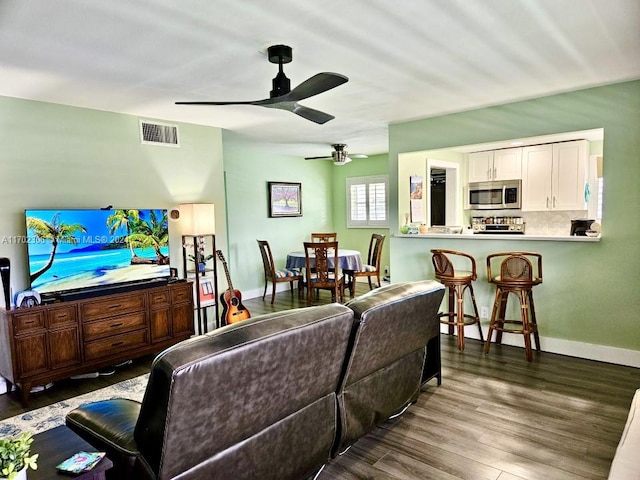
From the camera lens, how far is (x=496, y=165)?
19.8ft

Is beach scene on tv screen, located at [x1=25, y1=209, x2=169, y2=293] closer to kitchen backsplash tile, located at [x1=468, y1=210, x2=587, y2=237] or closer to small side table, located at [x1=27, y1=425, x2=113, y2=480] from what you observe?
small side table, located at [x1=27, y1=425, x2=113, y2=480]

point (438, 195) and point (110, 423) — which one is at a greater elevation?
point (438, 195)

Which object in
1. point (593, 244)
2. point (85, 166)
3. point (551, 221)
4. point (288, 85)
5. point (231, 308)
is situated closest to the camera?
point (288, 85)

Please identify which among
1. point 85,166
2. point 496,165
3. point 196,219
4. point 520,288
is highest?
point 496,165

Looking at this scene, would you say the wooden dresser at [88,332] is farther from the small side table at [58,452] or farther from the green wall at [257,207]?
the green wall at [257,207]

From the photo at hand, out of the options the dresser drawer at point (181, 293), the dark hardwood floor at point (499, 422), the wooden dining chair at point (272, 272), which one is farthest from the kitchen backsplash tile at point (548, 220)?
the dresser drawer at point (181, 293)

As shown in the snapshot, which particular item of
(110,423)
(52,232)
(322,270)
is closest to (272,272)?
(322,270)

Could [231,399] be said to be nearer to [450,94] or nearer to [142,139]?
[450,94]

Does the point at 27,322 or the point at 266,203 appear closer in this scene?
the point at 27,322

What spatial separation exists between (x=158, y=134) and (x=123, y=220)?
1114 millimetres

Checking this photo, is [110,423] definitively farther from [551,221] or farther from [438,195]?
[551,221]

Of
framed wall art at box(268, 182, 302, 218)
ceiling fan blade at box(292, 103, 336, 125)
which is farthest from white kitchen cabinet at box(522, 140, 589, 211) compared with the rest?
framed wall art at box(268, 182, 302, 218)

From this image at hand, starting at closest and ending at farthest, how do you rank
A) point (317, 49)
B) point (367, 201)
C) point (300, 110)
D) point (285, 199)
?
point (317, 49), point (300, 110), point (285, 199), point (367, 201)

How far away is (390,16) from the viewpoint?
226 centimetres
